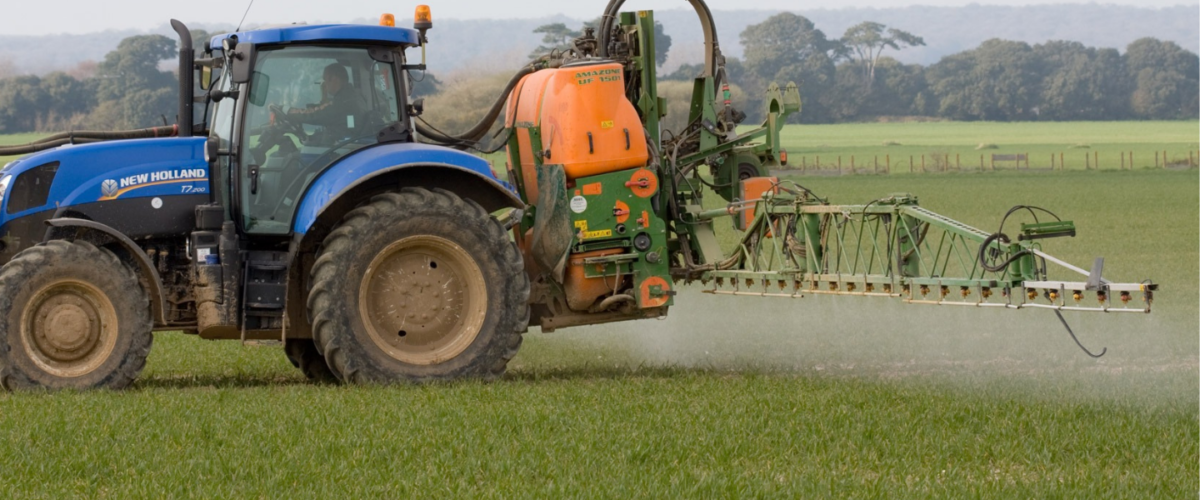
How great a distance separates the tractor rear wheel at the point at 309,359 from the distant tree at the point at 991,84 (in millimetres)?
124203

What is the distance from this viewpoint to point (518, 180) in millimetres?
13016

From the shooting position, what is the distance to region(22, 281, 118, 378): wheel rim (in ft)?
35.6

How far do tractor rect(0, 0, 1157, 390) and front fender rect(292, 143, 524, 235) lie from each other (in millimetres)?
22

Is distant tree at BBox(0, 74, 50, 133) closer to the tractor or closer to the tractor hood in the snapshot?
the tractor

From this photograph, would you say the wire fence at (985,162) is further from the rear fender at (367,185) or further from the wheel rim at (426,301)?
the wheel rim at (426,301)

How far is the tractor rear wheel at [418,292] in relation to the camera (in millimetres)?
11312

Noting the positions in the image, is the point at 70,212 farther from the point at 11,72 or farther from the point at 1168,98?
the point at 1168,98

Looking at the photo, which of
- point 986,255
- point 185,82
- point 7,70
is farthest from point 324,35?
point 7,70

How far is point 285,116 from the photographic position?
11438 mm

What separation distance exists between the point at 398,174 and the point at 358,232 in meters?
0.65

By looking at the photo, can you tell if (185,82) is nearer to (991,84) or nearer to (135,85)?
Answer: (135,85)

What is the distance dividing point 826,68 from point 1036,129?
20.3 metres

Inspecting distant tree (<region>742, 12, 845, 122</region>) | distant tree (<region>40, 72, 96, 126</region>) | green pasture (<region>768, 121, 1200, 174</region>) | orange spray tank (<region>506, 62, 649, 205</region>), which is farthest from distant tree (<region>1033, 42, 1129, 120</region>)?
orange spray tank (<region>506, 62, 649, 205</region>)

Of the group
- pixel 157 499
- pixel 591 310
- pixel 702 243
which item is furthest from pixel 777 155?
pixel 157 499
